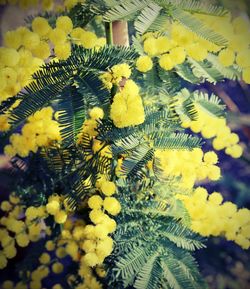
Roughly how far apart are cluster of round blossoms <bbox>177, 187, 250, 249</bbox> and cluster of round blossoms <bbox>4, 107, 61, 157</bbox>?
293mm

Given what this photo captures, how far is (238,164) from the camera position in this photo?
5.49 ft

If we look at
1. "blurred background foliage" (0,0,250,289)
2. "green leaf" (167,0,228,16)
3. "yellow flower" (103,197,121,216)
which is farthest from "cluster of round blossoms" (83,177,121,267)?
"blurred background foliage" (0,0,250,289)

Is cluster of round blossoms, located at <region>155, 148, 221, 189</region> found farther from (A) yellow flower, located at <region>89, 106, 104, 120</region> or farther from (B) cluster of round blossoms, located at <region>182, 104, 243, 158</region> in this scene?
(A) yellow flower, located at <region>89, 106, 104, 120</region>

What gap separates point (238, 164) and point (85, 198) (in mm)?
1075

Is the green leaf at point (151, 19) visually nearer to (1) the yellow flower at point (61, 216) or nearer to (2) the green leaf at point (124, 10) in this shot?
(2) the green leaf at point (124, 10)

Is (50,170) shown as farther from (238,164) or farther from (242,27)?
(238,164)

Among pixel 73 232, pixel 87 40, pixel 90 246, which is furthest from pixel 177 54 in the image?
pixel 73 232

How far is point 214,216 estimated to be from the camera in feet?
2.58

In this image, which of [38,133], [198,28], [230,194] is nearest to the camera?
[198,28]

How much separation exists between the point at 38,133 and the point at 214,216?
404 millimetres

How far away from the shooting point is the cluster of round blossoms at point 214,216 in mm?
781

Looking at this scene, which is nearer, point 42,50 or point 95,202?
point 42,50

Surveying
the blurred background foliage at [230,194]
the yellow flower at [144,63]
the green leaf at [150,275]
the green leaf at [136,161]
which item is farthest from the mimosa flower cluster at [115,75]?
the blurred background foliage at [230,194]

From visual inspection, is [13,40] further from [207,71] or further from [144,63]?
[207,71]
